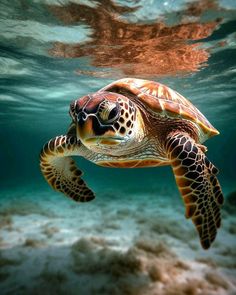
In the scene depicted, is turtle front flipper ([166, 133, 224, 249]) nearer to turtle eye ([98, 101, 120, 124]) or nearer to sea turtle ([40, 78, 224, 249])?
sea turtle ([40, 78, 224, 249])

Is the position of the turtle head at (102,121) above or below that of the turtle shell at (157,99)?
below

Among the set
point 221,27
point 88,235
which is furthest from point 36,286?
point 221,27

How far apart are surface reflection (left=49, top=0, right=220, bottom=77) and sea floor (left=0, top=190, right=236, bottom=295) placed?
6.12 m

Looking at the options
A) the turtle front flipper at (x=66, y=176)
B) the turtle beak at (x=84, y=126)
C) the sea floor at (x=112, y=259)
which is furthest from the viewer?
the turtle front flipper at (x=66, y=176)

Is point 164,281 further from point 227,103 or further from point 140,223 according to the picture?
point 227,103

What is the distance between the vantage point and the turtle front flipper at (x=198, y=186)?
3.40 meters

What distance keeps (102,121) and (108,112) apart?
0.13 m

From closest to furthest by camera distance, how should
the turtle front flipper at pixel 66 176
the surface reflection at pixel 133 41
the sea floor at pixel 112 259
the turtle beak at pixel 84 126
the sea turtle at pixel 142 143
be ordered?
1. the turtle beak at pixel 84 126
2. the sea turtle at pixel 142 143
3. the sea floor at pixel 112 259
4. the turtle front flipper at pixel 66 176
5. the surface reflection at pixel 133 41

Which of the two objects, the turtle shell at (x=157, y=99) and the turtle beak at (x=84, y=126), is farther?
the turtle shell at (x=157, y=99)

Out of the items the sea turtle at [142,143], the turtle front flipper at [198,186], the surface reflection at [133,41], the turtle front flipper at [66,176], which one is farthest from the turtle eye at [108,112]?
the surface reflection at [133,41]

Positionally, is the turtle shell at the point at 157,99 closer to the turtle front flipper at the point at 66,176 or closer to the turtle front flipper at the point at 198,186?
the turtle front flipper at the point at 198,186

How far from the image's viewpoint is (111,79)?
1383 cm

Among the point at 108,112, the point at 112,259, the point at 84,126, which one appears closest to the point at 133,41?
the point at 108,112

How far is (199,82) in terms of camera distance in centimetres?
1474
